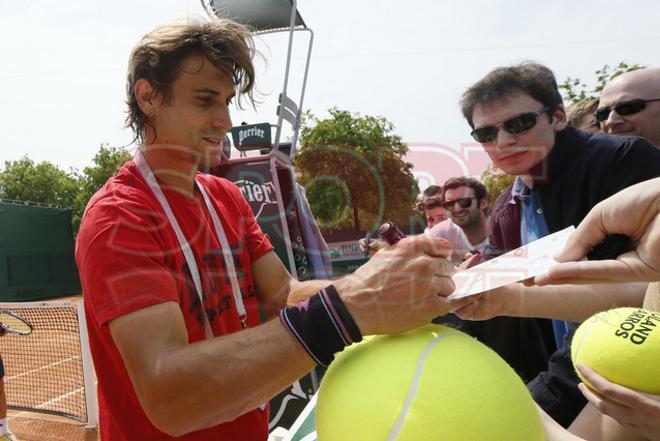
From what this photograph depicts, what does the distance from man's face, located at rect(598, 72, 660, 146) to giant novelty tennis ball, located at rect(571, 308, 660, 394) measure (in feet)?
8.32

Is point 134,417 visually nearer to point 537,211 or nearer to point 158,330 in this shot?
point 158,330

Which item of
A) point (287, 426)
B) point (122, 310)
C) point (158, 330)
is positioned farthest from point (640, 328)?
point (287, 426)

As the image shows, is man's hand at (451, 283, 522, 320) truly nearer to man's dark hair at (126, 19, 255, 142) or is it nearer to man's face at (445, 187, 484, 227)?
man's dark hair at (126, 19, 255, 142)

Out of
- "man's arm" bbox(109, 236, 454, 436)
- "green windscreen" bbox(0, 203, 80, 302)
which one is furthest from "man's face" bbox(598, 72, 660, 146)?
"green windscreen" bbox(0, 203, 80, 302)

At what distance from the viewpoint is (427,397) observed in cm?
101

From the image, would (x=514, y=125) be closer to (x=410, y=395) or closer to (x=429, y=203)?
(x=410, y=395)

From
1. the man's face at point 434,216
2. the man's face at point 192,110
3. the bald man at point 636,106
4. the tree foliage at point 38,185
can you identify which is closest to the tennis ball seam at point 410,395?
the man's face at point 192,110

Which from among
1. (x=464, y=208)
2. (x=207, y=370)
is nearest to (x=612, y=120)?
(x=464, y=208)

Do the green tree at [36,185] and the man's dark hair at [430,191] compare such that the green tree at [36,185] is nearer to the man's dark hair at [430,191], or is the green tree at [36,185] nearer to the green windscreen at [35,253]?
the green windscreen at [35,253]

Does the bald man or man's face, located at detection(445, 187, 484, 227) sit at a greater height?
the bald man

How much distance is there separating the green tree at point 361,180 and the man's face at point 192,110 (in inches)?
37.1

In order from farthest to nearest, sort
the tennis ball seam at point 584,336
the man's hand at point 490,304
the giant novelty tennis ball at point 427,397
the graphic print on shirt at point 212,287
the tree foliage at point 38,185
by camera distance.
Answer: the tree foliage at point 38,185 → the graphic print on shirt at point 212,287 → the man's hand at point 490,304 → the tennis ball seam at point 584,336 → the giant novelty tennis ball at point 427,397

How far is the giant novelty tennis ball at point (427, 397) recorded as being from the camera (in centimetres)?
100

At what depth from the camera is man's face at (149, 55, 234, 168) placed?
200 cm
